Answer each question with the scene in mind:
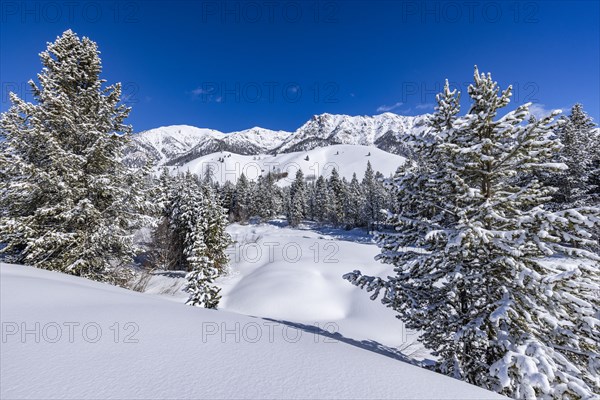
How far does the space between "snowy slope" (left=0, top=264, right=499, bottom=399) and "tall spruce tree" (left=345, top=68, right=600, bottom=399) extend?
2.54 metres

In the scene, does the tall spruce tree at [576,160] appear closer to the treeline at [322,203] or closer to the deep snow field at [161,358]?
the deep snow field at [161,358]

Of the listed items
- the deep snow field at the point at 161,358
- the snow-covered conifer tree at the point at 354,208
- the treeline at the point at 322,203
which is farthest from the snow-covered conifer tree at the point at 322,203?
the deep snow field at the point at 161,358

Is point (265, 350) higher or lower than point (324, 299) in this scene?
higher

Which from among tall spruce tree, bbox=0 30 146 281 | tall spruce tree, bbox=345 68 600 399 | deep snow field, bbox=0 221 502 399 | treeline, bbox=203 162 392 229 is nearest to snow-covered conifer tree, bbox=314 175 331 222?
treeline, bbox=203 162 392 229

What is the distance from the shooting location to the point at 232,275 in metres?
32.5

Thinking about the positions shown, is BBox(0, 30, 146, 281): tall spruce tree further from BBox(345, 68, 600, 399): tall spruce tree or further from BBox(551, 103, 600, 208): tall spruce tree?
BBox(551, 103, 600, 208): tall spruce tree

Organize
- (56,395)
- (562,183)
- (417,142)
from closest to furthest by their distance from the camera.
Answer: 1. (56,395)
2. (417,142)
3. (562,183)

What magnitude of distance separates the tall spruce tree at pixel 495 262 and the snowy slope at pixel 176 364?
8.33ft

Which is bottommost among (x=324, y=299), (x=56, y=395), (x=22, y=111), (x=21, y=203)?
(x=324, y=299)

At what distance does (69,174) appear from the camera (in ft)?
31.4

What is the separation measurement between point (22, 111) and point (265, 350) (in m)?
12.7

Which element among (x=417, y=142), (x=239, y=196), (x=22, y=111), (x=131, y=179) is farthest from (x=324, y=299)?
(x=239, y=196)

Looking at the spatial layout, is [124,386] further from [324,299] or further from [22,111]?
[324,299]

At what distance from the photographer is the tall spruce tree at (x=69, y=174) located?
9445 mm
